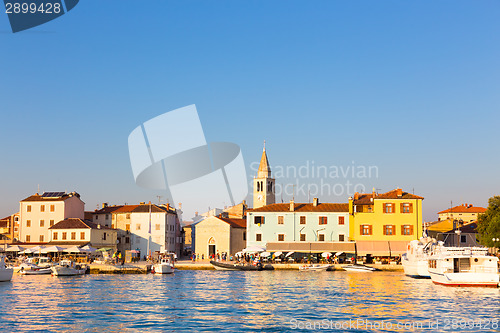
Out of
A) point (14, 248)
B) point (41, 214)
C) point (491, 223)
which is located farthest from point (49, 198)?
point (491, 223)

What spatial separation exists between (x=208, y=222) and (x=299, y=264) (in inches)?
748

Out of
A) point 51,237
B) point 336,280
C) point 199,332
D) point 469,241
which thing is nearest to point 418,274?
point 336,280

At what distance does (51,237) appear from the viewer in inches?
2872

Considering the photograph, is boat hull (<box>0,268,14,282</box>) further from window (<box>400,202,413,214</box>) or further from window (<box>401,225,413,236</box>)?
window (<box>400,202,413,214</box>)

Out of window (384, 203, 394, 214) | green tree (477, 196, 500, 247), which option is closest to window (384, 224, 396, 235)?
window (384, 203, 394, 214)

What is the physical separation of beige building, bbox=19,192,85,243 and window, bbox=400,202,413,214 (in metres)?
40.9

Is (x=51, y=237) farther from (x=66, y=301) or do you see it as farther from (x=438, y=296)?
(x=438, y=296)

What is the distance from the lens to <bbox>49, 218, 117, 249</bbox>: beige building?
2827 inches

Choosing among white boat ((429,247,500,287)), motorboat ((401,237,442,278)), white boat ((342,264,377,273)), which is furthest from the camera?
white boat ((342,264,377,273))

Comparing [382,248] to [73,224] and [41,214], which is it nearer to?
[73,224]

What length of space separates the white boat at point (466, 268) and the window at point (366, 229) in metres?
20.3

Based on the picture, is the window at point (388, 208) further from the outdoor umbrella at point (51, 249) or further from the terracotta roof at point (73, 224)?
the outdoor umbrella at point (51, 249)

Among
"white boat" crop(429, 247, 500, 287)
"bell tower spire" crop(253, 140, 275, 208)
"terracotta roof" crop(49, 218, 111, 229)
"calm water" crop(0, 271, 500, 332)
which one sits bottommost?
"calm water" crop(0, 271, 500, 332)

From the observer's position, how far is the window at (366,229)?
64.5m
